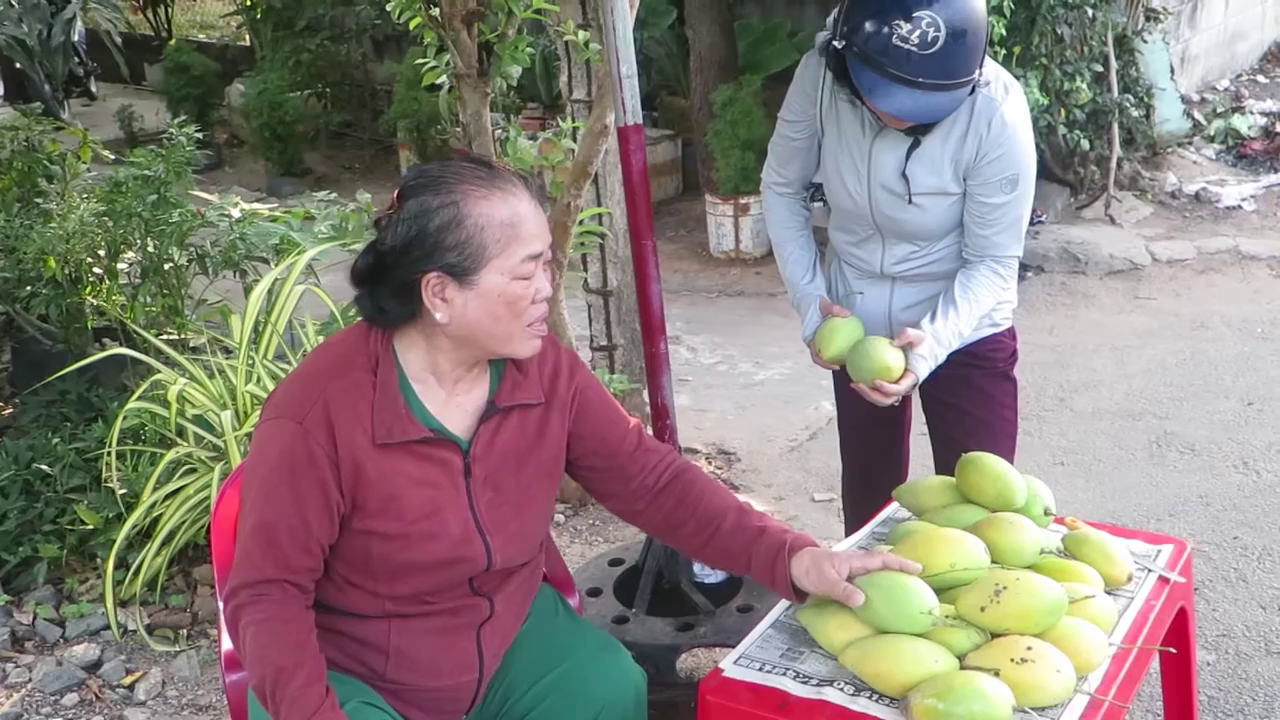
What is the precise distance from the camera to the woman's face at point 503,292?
6.24ft

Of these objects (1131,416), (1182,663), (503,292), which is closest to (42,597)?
(503,292)

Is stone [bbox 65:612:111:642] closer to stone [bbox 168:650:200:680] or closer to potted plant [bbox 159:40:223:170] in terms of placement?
stone [bbox 168:650:200:680]

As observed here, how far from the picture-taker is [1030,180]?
8.27 feet

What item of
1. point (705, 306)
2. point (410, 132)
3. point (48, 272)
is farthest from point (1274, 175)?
point (48, 272)

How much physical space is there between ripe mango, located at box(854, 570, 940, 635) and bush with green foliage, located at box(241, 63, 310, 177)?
7.64 meters

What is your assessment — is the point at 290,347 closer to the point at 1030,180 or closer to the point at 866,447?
the point at 866,447

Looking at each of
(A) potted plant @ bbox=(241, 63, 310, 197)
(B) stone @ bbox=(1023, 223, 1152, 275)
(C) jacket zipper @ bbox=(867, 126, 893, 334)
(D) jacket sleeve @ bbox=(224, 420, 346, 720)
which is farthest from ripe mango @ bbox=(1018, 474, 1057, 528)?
(A) potted plant @ bbox=(241, 63, 310, 197)

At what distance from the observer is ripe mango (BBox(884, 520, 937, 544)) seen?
1930 mm

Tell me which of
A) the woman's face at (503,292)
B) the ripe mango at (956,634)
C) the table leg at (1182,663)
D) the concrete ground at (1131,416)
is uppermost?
the woman's face at (503,292)

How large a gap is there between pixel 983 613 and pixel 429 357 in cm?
97

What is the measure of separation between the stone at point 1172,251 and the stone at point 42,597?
5474mm

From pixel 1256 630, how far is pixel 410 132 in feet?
20.0

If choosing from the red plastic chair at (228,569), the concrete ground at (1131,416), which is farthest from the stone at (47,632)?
the concrete ground at (1131,416)

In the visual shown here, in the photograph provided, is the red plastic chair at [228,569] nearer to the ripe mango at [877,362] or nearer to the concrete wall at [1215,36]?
the ripe mango at [877,362]
